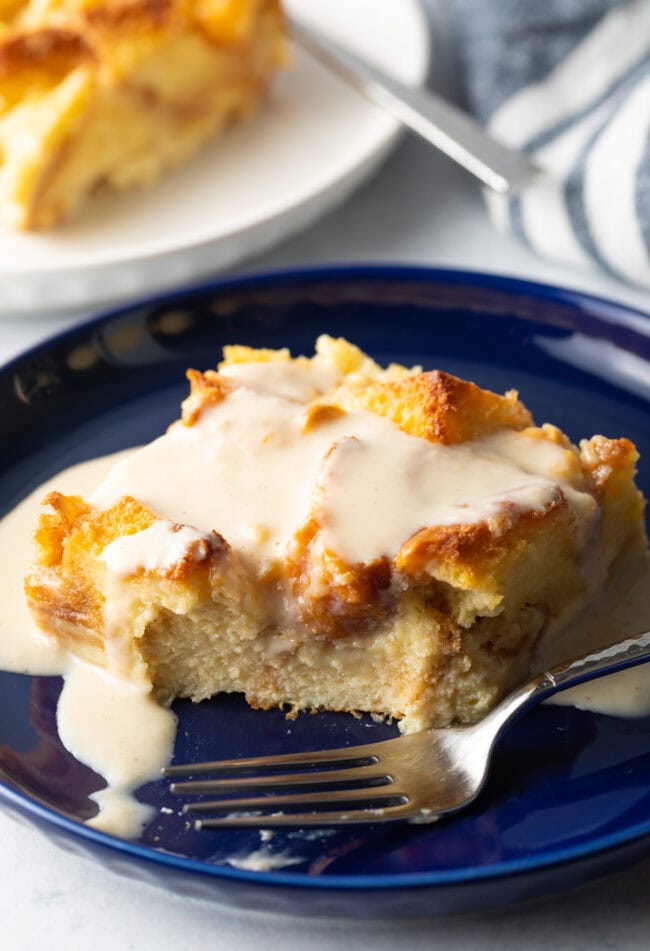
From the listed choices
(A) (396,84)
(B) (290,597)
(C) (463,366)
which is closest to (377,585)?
(B) (290,597)

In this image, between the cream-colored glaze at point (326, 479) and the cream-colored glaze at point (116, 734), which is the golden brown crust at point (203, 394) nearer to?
the cream-colored glaze at point (326, 479)

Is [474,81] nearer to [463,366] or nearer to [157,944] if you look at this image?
[463,366]

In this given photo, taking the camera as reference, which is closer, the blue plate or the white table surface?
the blue plate

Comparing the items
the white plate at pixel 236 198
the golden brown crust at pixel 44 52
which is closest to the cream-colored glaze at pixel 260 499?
the white plate at pixel 236 198

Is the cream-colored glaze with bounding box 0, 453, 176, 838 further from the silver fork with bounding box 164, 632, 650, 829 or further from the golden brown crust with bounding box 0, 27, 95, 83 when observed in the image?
the golden brown crust with bounding box 0, 27, 95, 83

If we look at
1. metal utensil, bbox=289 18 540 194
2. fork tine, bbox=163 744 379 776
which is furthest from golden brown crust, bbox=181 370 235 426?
metal utensil, bbox=289 18 540 194

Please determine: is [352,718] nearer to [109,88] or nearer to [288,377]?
[288,377]

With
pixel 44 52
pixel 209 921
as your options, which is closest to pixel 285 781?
pixel 209 921
